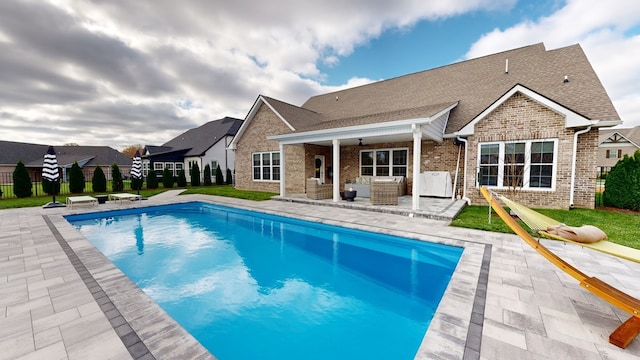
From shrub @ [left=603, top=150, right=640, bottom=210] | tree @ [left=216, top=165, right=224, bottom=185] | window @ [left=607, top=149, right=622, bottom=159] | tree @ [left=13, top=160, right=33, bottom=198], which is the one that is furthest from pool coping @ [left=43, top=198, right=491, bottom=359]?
window @ [left=607, top=149, right=622, bottom=159]

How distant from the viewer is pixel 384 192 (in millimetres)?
9453

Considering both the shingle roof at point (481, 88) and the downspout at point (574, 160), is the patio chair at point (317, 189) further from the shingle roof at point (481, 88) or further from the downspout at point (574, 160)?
the downspout at point (574, 160)

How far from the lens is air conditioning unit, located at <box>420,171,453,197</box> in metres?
10.9

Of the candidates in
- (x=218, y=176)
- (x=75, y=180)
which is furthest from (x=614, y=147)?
(x=75, y=180)

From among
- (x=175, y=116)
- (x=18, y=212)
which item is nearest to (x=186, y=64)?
(x=18, y=212)

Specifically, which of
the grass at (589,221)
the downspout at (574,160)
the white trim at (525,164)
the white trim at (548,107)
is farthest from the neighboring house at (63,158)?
the downspout at (574,160)

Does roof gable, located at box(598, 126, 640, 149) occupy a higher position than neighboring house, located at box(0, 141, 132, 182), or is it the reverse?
roof gable, located at box(598, 126, 640, 149)

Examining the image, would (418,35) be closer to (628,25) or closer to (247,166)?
(628,25)

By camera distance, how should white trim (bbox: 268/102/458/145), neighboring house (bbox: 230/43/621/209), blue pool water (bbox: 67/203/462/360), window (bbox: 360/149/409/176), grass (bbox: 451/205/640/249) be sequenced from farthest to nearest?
1. window (bbox: 360/149/409/176)
2. neighboring house (bbox: 230/43/621/209)
3. white trim (bbox: 268/102/458/145)
4. grass (bbox: 451/205/640/249)
5. blue pool water (bbox: 67/203/462/360)

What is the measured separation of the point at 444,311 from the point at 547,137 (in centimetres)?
907

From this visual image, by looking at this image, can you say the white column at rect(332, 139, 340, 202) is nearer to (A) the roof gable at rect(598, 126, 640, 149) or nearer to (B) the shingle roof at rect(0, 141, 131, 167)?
(B) the shingle roof at rect(0, 141, 131, 167)

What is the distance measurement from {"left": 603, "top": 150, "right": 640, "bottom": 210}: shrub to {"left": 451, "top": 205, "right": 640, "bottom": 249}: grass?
2.99 ft

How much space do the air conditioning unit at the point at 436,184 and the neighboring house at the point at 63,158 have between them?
36.7 meters

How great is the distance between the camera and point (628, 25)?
28.6 feet
